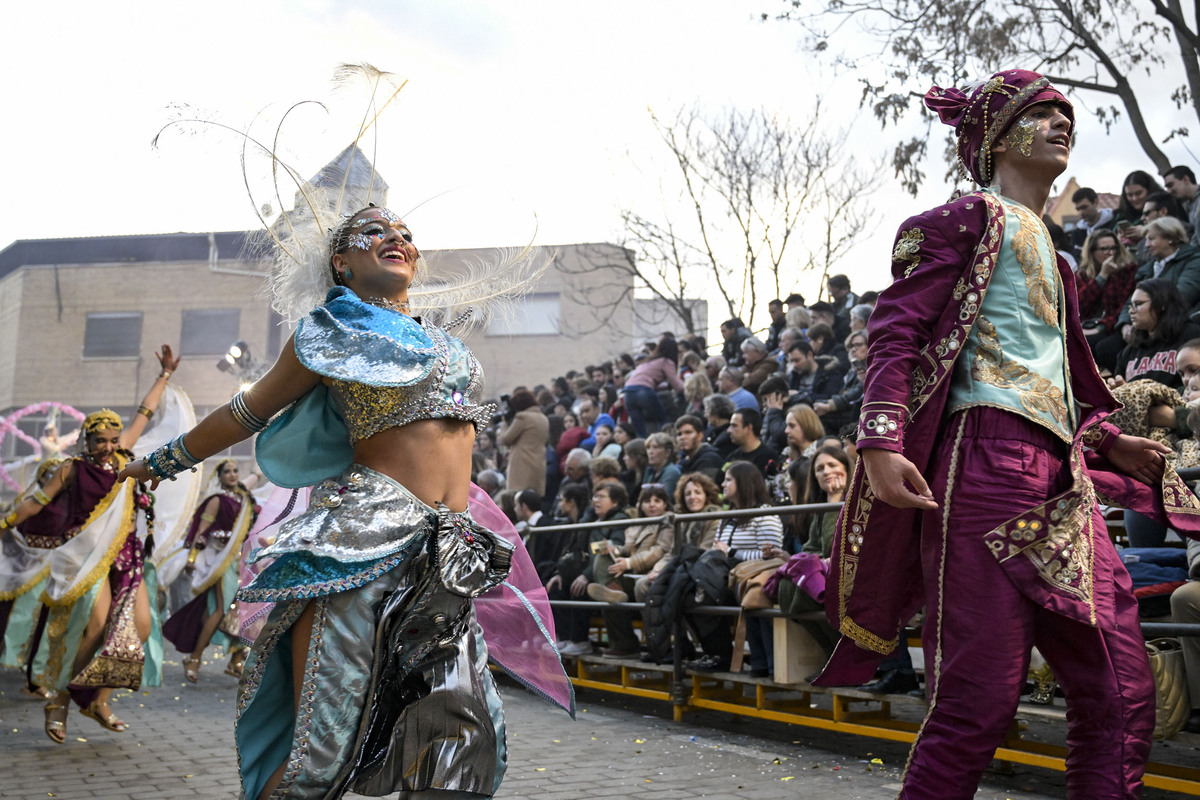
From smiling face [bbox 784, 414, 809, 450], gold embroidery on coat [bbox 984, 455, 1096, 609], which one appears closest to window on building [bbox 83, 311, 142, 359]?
smiling face [bbox 784, 414, 809, 450]

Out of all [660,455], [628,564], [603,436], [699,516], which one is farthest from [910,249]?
[603,436]

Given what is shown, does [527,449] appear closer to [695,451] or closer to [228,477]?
[228,477]

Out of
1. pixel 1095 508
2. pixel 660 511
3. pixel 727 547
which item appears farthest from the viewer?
pixel 660 511

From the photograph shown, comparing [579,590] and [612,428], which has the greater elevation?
[612,428]

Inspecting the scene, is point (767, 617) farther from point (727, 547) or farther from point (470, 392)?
point (470, 392)

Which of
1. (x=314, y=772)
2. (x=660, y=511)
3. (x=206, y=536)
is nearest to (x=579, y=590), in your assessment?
(x=660, y=511)

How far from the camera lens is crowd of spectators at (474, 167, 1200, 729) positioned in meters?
6.69

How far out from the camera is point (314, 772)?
3082 mm

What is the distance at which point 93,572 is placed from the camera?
23.6 feet

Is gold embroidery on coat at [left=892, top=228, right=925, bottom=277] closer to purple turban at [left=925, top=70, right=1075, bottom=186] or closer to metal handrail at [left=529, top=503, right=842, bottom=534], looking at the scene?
purple turban at [left=925, top=70, right=1075, bottom=186]

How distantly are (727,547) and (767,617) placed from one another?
0.82 m

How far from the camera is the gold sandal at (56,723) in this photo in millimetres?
6738

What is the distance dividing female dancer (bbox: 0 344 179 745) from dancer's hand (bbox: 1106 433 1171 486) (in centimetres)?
488

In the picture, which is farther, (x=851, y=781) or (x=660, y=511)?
(x=660, y=511)
